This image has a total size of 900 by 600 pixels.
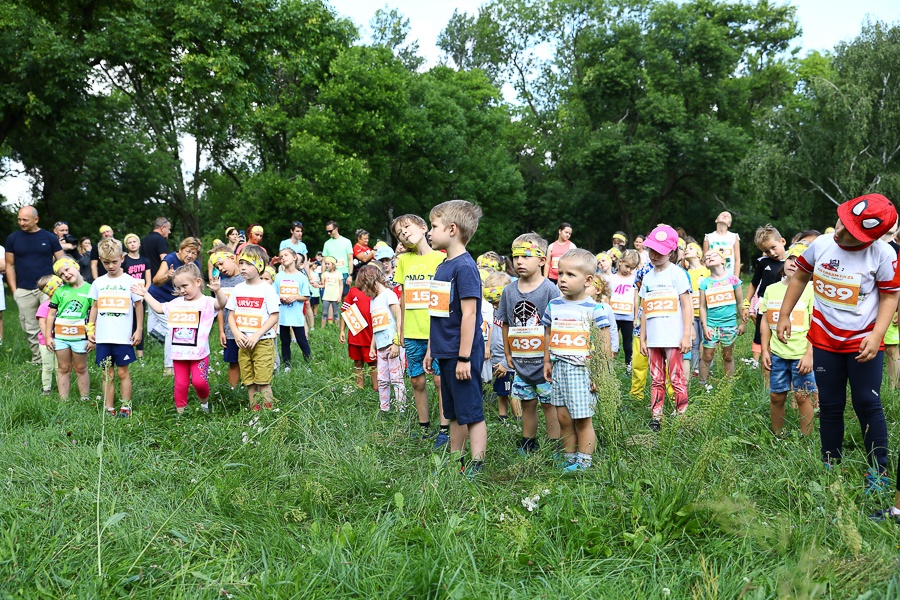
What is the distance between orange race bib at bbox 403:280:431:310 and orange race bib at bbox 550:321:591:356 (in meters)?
1.49

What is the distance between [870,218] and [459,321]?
2573 mm

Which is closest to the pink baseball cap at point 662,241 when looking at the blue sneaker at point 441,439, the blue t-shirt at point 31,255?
the blue sneaker at point 441,439

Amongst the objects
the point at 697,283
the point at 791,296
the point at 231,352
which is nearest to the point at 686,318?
the point at 791,296

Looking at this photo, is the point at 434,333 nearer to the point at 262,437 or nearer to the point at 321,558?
the point at 262,437

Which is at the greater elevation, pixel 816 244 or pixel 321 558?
pixel 816 244

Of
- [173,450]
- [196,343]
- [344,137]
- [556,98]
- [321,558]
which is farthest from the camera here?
[556,98]

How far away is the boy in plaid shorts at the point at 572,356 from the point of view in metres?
4.80

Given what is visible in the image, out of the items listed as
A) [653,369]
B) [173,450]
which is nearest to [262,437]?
[173,450]

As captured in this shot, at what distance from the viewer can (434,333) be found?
16.1ft

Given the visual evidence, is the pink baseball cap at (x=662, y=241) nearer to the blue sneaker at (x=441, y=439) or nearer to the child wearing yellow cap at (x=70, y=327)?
the blue sneaker at (x=441, y=439)

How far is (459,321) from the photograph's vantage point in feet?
15.9

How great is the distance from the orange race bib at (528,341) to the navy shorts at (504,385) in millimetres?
991

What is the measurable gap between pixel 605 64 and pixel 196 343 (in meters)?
33.7

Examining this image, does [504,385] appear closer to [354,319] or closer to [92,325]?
[354,319]
